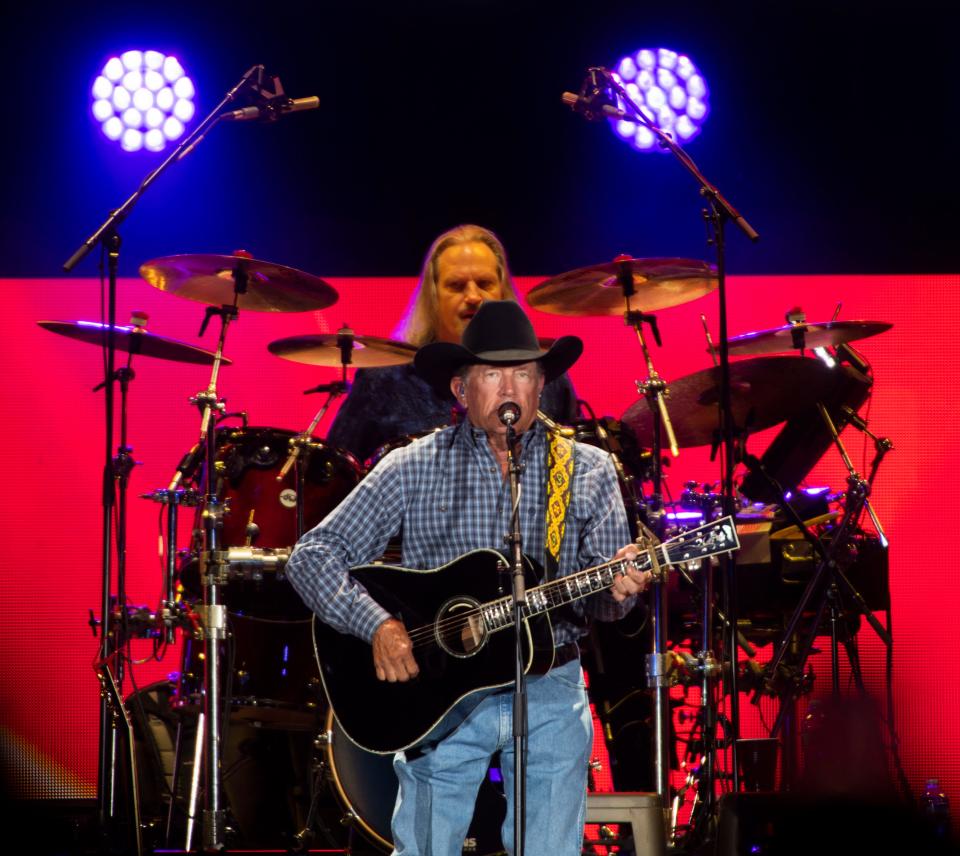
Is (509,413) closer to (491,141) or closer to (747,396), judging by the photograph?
(747,396)

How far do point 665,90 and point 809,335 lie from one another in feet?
6.97

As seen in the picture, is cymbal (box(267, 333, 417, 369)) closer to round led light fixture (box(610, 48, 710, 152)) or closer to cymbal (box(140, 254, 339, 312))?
cymbal (box(140, 254, 339, 312))

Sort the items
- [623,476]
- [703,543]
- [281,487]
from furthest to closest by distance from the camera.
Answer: [281,487]
[623,476]
[703,543]

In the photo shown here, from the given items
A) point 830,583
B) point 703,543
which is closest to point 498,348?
point 703,543

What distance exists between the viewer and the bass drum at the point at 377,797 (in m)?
4.71

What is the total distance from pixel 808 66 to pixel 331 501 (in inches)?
158

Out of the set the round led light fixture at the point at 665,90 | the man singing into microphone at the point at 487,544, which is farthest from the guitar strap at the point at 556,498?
the round led light fixture at the point at 665,90

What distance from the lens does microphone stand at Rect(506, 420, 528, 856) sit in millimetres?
3332

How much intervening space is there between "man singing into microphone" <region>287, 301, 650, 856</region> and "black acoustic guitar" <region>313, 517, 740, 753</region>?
5cm

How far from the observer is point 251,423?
25.8ft

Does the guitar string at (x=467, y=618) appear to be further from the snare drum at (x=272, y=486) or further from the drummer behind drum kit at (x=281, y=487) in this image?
the snare drum at (x=272, y=486)

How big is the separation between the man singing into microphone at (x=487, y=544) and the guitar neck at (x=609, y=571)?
5 cm

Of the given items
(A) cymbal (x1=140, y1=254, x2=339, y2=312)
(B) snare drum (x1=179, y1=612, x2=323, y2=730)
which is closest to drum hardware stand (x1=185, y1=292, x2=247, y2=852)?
(B) snare drum (x1=179, y1=612, x2=323, y2=730)

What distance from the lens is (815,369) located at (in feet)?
19.8
